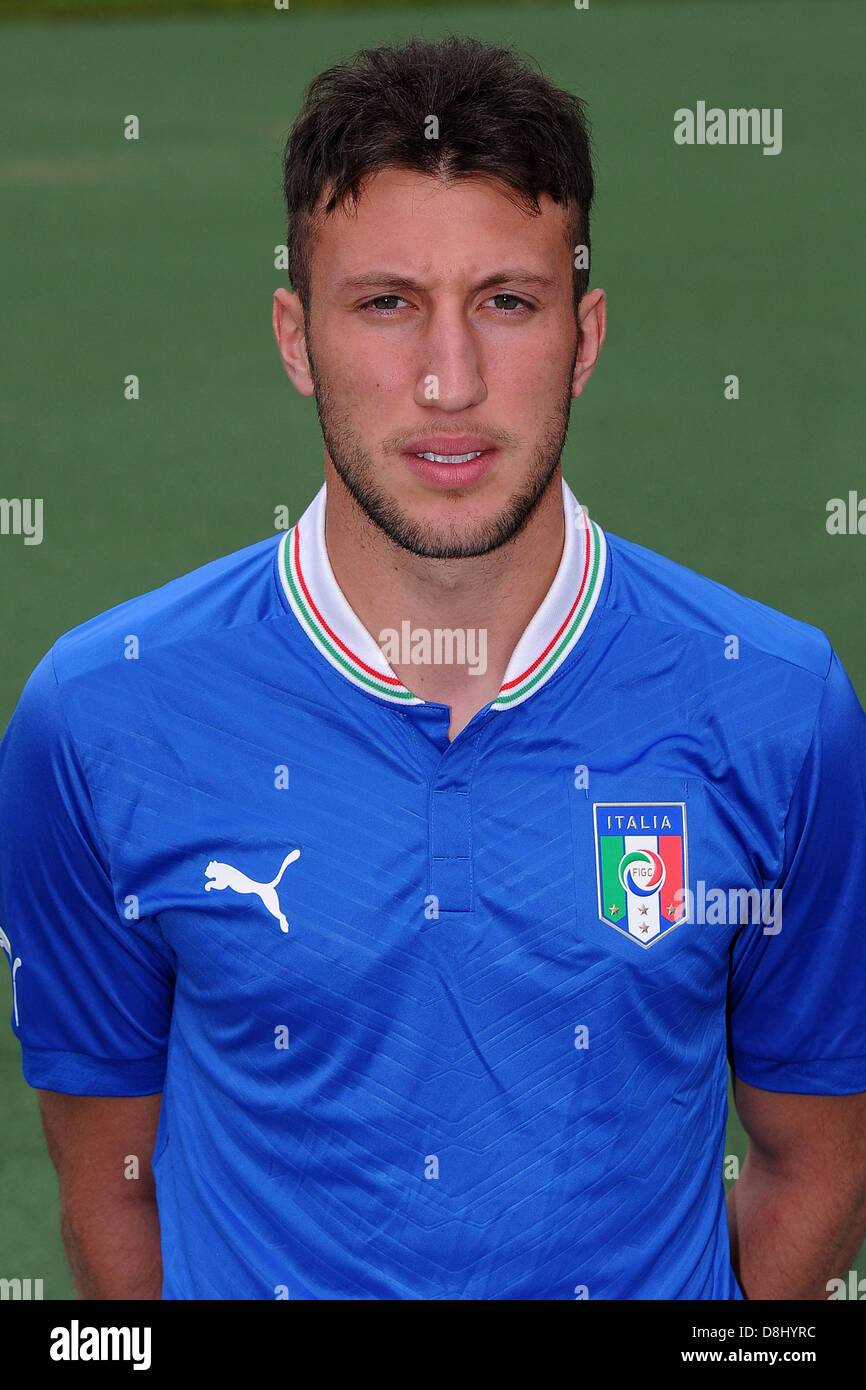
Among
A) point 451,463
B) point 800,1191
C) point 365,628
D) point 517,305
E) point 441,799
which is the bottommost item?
point 800,1191

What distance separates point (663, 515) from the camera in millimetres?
6496

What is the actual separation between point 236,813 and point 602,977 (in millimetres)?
389

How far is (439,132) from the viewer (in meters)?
1.92

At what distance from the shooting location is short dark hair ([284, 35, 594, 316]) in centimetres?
191

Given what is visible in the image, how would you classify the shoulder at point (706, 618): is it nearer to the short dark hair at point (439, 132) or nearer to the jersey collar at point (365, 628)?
the jersey collar at point (365, 628)

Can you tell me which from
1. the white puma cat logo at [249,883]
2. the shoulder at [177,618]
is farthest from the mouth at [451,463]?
the white puma cat logo at [249,883]

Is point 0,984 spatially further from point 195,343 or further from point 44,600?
point 195,343

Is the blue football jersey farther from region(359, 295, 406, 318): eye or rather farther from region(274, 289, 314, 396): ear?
region(359, 295, 406, 318): eye

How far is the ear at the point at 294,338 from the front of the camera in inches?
81.0

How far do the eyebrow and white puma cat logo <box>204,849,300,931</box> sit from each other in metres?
0.55

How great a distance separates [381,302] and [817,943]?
81 cm

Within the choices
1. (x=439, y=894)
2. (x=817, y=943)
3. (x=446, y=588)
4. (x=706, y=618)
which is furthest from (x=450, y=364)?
(x=817, y=943)

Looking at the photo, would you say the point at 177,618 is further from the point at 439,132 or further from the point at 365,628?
the point at 439,132

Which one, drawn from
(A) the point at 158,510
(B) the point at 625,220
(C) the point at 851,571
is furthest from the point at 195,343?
(C) the point at 851,571
